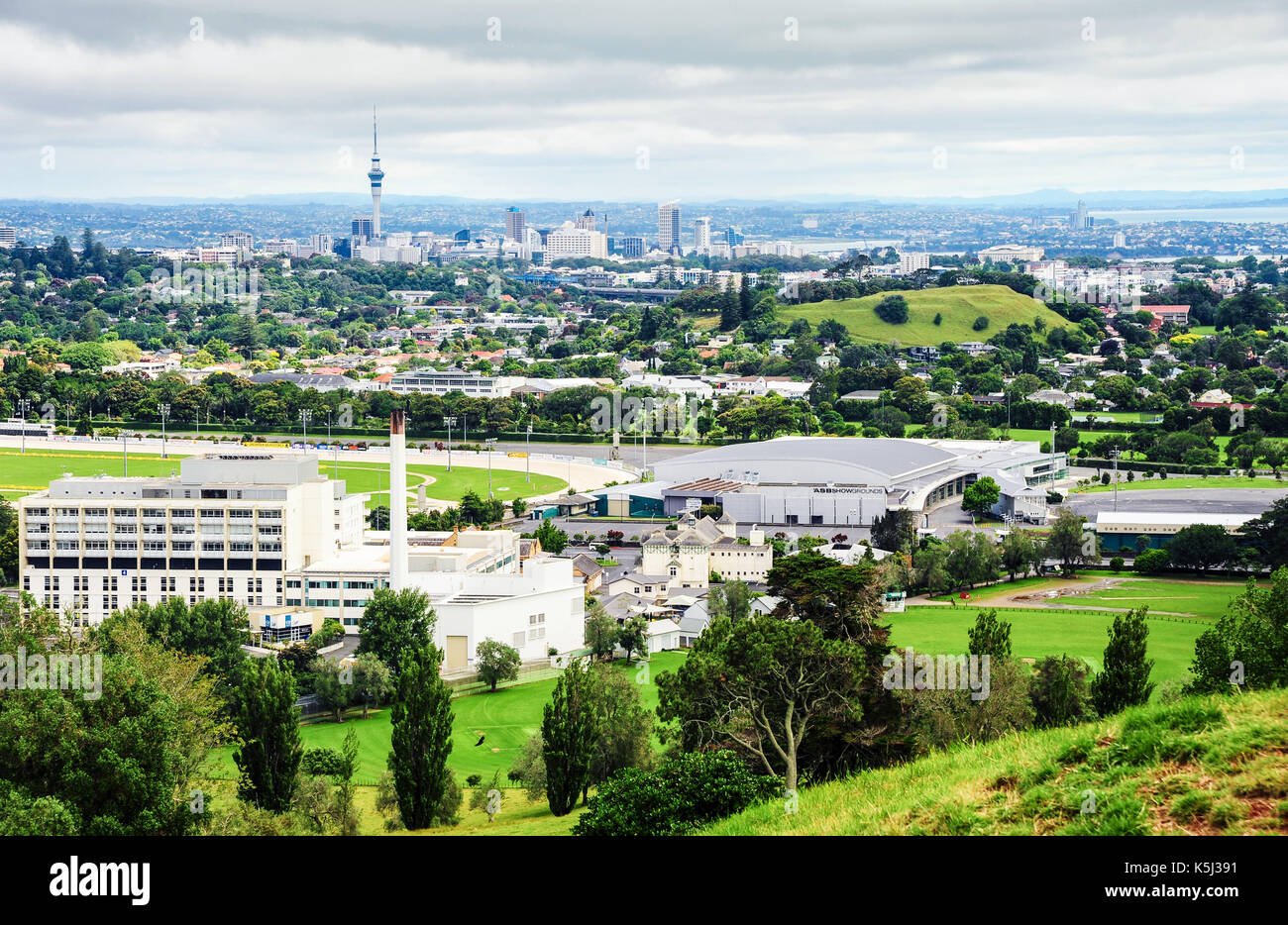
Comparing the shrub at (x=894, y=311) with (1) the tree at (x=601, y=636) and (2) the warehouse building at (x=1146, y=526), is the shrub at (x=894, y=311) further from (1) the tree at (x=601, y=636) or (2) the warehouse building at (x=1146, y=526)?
(1) the tree at (x=601, y=636)

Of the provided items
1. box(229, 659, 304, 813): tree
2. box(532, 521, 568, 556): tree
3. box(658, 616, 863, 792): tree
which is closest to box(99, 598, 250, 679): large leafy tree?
box(229, 659, 304, 813): tree

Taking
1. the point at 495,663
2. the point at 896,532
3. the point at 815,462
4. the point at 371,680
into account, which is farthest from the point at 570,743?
the point at 815,462

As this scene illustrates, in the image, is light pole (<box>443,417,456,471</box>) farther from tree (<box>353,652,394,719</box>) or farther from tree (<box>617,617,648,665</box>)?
tree (<box>353,652,394,719</box>)

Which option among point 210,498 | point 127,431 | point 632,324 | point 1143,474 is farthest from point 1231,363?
point 210,498

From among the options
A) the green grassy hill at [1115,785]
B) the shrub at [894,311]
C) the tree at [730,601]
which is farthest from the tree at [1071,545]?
the shrub at [894,311]

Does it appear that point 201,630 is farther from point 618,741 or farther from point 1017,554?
point 1017,554

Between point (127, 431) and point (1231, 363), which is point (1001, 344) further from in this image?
point (127, 431)
